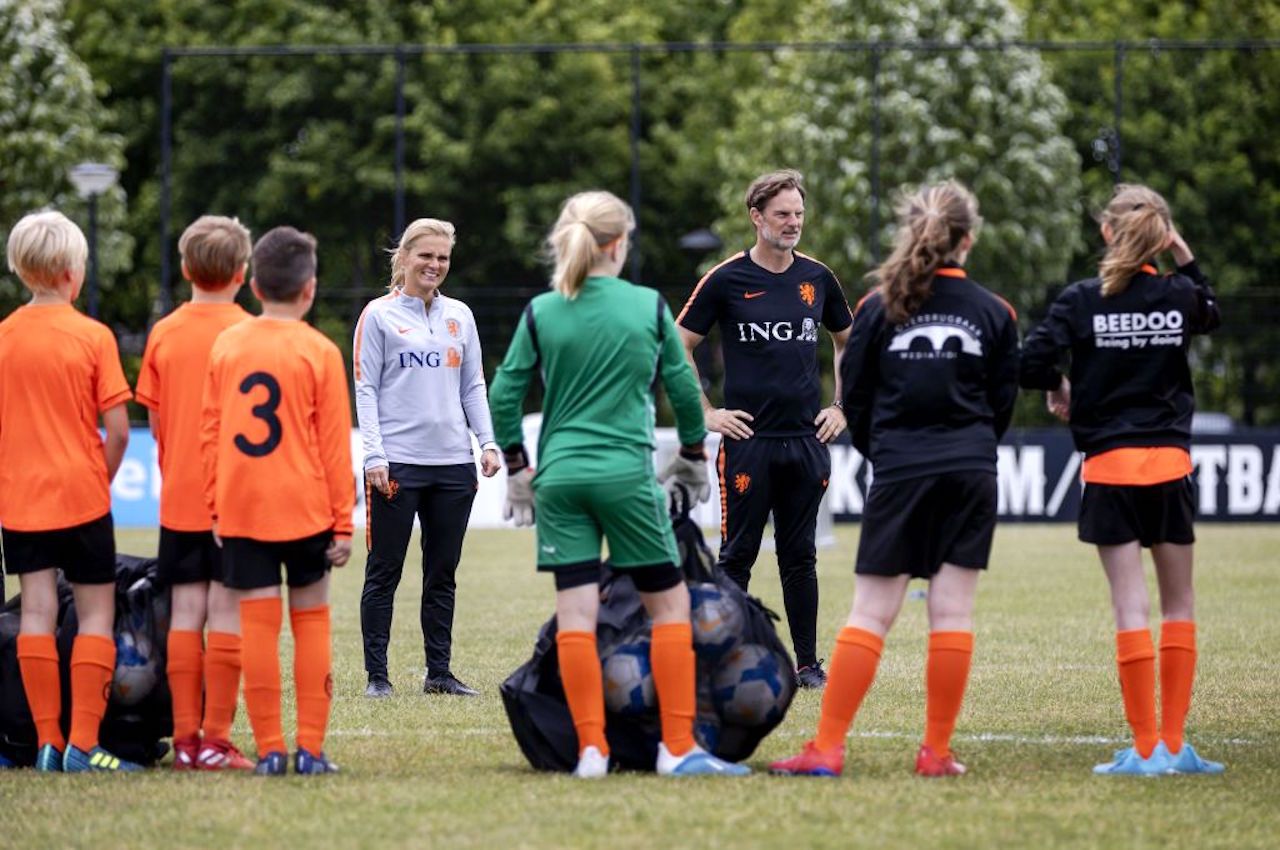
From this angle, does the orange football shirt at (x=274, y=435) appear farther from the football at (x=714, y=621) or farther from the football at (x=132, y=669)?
the football at (x=714, y=621)

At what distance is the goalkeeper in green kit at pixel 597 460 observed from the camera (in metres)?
6.30

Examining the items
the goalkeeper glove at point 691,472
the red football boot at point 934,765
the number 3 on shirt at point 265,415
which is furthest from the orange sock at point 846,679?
the number 3 on shirt at point 265,415

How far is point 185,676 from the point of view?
6.61 metres

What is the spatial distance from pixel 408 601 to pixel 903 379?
8351 mm

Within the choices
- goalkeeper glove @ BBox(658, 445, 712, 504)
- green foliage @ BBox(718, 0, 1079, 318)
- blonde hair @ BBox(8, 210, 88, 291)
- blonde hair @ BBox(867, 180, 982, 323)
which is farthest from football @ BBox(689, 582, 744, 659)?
green foliage @ BBox(718, 0, 1079, 318)

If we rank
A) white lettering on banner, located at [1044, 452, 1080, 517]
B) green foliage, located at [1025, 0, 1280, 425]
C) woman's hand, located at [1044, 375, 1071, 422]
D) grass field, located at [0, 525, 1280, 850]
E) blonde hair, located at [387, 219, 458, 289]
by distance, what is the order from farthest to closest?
green foliage, located at [1025, 0, 1280, 425], white lettering on banner, located at [1044, 452, 1080, 517], blonde hair, located at [387, 219, 458, 289], woman's hand, located at [1044, 375, 1071, 422], grass field, located at [0, 525, 1280, 850]

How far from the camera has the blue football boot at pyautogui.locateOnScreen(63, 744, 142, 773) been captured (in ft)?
21.5

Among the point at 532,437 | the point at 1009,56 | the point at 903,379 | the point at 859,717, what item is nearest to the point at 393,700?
the point at 859,717

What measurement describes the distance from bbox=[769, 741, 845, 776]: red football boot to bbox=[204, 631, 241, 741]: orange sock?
5.98 ft

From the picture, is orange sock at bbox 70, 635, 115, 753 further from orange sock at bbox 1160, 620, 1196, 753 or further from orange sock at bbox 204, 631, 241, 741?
orange sock at bbox 1160, 620, 1196, 753

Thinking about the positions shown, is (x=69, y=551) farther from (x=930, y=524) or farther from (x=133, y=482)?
(x=133, y=482)

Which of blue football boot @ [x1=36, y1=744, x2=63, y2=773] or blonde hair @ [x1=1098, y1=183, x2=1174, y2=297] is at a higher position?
blonde hair @ [x1=1098, y1=183, x2=1174, y2=297]

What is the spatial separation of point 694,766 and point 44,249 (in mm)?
2766

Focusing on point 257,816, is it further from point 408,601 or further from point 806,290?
point 408,601
